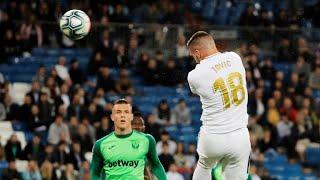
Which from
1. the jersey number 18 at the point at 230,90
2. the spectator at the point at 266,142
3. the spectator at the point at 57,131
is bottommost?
the spectator at the point at 266,142

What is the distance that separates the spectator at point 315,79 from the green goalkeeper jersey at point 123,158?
50.1 feet

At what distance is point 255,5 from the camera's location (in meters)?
27.5

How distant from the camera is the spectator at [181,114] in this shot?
22406mm

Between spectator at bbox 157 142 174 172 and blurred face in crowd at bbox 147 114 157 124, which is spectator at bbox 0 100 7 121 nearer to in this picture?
blurred face in crowd at bbox 147 114 157 124

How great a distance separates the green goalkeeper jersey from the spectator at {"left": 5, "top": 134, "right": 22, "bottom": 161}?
33.0ft

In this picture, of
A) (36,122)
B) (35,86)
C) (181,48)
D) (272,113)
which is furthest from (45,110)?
(272,113)

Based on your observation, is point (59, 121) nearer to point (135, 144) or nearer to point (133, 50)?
point (133, 50)

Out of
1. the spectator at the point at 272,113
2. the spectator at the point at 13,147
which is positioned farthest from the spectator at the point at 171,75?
the spectator at the point at 13,147

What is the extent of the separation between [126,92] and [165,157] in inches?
139

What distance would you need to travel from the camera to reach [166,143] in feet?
66.2

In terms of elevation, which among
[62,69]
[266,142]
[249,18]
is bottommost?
[266,142]

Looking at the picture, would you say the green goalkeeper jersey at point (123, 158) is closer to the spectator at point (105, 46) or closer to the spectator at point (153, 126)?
the spectator at point (153, 126)

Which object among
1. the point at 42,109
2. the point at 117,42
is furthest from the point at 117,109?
the point at 117,42

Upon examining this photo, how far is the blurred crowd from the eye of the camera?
1988 centimetres
